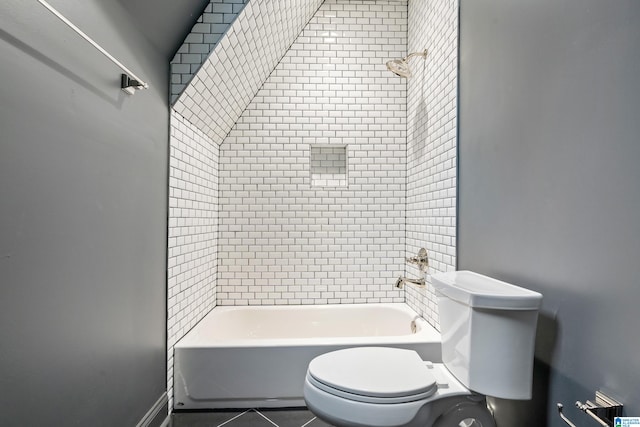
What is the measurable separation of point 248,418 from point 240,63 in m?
2.26

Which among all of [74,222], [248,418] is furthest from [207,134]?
[248,418]

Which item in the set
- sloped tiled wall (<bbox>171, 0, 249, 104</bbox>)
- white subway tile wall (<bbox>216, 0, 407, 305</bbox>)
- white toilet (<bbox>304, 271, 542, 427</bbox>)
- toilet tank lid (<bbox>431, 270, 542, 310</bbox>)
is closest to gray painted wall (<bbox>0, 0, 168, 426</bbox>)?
sloped tiled wall (<bbox>171, 0, 249, 104</bbox>)

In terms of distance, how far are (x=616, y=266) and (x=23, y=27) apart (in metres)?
1.81

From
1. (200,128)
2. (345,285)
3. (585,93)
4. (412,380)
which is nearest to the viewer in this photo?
(585,93)

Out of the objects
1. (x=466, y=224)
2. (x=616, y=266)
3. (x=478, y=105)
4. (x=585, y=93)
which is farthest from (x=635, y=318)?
(x=478, y=105)

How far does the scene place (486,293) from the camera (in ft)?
3.84

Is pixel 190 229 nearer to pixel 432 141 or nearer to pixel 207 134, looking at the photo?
pixel 207 134

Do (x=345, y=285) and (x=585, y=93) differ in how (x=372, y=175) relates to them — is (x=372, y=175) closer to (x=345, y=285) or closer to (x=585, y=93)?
(x=345, y=285)

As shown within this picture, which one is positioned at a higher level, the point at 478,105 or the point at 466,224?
the point at 478,105

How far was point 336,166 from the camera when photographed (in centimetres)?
304

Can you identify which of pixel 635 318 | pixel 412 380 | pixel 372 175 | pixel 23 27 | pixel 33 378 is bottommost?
pixel 412 380

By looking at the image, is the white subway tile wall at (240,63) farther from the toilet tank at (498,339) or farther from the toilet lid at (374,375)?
the toilet tank at (498,339)

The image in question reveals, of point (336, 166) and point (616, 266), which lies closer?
point (616, 266)

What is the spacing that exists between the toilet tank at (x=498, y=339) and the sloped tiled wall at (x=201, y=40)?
1.83 m
